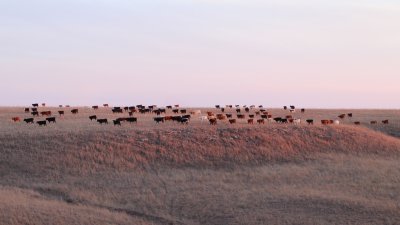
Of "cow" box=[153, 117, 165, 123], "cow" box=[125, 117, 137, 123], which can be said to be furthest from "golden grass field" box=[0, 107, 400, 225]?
"cow" box=[153, 117, 165, 123]

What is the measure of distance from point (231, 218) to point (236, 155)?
45.4 ft

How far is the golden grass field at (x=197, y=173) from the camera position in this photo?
2834 cm

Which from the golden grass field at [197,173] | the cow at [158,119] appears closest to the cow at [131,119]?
the golden grass field at [197,173]

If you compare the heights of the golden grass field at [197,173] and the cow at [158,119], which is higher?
the cow at [158,119]

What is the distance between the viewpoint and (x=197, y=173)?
37094 mm

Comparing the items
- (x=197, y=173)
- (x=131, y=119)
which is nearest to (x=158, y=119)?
(x=131, y=119)

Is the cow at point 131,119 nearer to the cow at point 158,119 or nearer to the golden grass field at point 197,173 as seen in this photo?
the golden grass field at point 197,173

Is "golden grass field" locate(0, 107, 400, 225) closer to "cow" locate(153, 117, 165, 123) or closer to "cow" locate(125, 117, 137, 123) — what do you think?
"cow" locate(125, 117, 137, 123)

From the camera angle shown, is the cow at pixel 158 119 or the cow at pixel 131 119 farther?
the cow at pixel 158 119

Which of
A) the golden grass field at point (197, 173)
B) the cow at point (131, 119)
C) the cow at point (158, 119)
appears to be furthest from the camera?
the cow at point (158, 119)

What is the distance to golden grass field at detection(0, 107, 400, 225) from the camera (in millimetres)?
28344

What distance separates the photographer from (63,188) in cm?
3275

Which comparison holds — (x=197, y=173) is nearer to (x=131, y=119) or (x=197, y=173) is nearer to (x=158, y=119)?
(x=158, y=119)

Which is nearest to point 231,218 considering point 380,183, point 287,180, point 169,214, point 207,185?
point 169,214
